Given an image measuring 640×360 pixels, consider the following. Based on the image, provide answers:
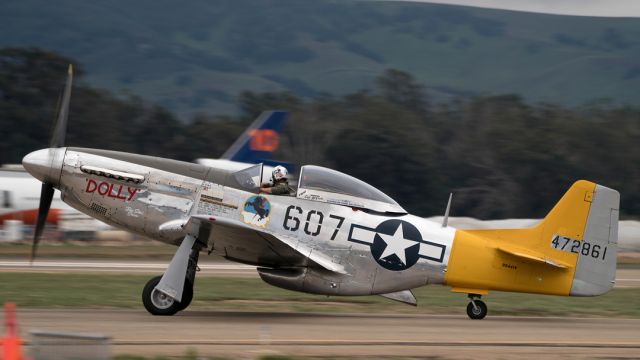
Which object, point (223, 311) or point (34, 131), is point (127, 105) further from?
point (223, 311)

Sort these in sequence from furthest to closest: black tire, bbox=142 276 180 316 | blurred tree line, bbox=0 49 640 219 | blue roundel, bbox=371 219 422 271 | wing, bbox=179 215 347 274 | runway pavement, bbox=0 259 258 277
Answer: blurred tree line, bbox=0 49 640 219, runway pavement, bbox=0 259 258 277, blue roundel, bbox=371 219 422 271, black tire, bbox=142 276 180 316, wing, bbox=179 215 347 274

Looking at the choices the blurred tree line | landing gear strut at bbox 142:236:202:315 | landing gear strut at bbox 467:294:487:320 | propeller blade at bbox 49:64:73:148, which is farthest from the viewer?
the blurred tree line

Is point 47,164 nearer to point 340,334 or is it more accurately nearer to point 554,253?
point 340,334

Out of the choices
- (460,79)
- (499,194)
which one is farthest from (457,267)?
(460,79)

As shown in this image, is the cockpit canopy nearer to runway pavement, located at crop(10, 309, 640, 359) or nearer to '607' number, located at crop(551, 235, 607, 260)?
runway pavement, located at crop(10, 309, 640, 359)

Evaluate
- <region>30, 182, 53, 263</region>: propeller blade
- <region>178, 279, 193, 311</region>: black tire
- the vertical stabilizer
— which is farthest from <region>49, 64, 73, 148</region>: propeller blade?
the vertical stabilizer

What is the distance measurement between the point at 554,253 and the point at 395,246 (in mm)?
2227

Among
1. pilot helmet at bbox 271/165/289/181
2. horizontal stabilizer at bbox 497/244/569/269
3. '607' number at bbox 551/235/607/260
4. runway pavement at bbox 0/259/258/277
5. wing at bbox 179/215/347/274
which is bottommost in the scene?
runway pavement at bbox 0/259/258/277

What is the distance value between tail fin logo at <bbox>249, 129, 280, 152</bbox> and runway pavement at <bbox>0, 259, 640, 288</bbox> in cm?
353

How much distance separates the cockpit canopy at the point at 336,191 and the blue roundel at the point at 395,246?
269 mm

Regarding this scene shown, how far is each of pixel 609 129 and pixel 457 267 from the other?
180ft

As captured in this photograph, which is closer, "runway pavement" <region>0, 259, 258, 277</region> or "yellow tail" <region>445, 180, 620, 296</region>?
"yellow tail" <region>445, 180, 620, 296</region>

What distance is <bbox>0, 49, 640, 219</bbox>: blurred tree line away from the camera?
186ft

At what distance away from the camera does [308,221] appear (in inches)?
477
